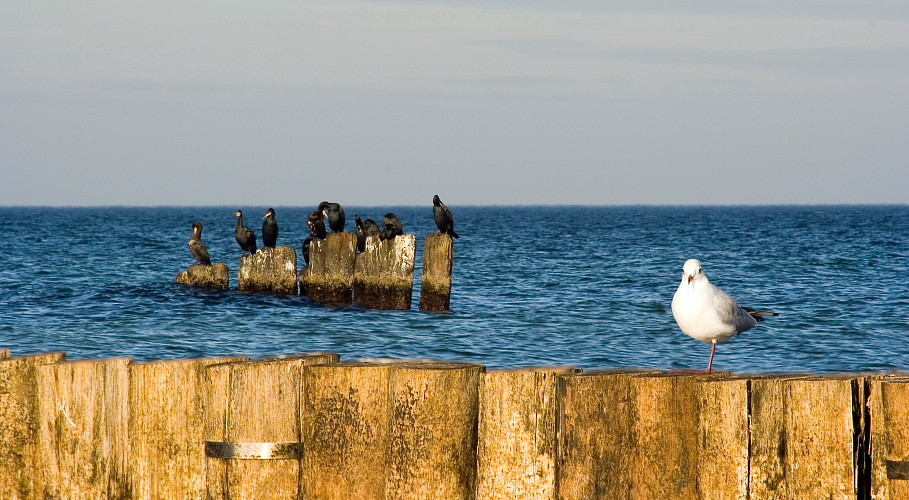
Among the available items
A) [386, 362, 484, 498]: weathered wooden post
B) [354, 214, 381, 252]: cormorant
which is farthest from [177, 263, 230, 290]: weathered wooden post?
[386, 362, 484, 498]: weathered wooden post

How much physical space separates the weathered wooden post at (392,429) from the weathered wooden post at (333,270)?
53.5 ft

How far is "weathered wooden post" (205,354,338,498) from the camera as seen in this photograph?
173 inches

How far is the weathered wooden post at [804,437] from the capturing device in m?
4.06

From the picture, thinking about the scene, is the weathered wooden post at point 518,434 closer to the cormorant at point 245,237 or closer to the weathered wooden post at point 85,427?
the weathered wooden post at point 85,427

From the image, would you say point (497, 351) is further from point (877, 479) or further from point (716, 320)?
point (877, 479)

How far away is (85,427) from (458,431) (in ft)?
5.58

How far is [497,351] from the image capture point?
15.4 metres

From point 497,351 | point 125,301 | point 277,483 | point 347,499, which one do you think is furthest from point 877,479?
point 125,301

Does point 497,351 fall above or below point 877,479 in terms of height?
below

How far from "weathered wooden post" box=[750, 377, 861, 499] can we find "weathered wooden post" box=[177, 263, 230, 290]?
18.9 meters

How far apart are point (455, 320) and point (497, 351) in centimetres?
403

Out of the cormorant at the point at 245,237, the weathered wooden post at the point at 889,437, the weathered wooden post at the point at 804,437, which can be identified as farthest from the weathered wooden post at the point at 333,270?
the weathered wooden post at the point at 889,437

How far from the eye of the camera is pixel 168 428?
4.51 metres

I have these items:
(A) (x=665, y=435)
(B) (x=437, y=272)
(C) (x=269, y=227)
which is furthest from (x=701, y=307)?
(C) (x=269, y=227)
